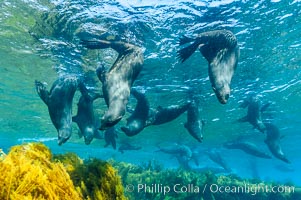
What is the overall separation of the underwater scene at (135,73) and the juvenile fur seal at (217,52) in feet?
0.10

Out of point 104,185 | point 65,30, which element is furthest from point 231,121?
point 104,185

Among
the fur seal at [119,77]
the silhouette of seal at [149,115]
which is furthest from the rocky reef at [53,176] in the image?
the silhouette of seal at [149,115]

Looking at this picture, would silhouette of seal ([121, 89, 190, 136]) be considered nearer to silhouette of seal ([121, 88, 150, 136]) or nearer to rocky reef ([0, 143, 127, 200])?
silhouette of seal ([121, 88, 150, 136])

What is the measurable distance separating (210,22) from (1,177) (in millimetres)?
10576

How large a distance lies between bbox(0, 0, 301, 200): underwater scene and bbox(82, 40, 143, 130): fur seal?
32mm

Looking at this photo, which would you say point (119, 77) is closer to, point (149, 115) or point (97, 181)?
point (149, 115)

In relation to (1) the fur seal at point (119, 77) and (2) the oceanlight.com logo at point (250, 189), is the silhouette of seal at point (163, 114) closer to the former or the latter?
(1) the fur seal at point (119, 77)

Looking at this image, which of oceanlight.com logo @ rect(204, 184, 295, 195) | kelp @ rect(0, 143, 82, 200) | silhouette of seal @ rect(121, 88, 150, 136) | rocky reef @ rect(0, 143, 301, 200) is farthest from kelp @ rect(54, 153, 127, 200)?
oceanlight.com logo @ rect(204, 184, 295, 195)

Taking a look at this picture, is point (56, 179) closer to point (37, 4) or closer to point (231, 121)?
point (37, 4)

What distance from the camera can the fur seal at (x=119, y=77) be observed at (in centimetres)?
628

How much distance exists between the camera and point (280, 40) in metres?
13.8

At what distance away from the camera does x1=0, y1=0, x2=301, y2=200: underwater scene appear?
167 inches

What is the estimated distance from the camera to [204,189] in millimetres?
13828

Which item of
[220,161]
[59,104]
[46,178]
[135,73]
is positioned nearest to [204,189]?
[135,73]
